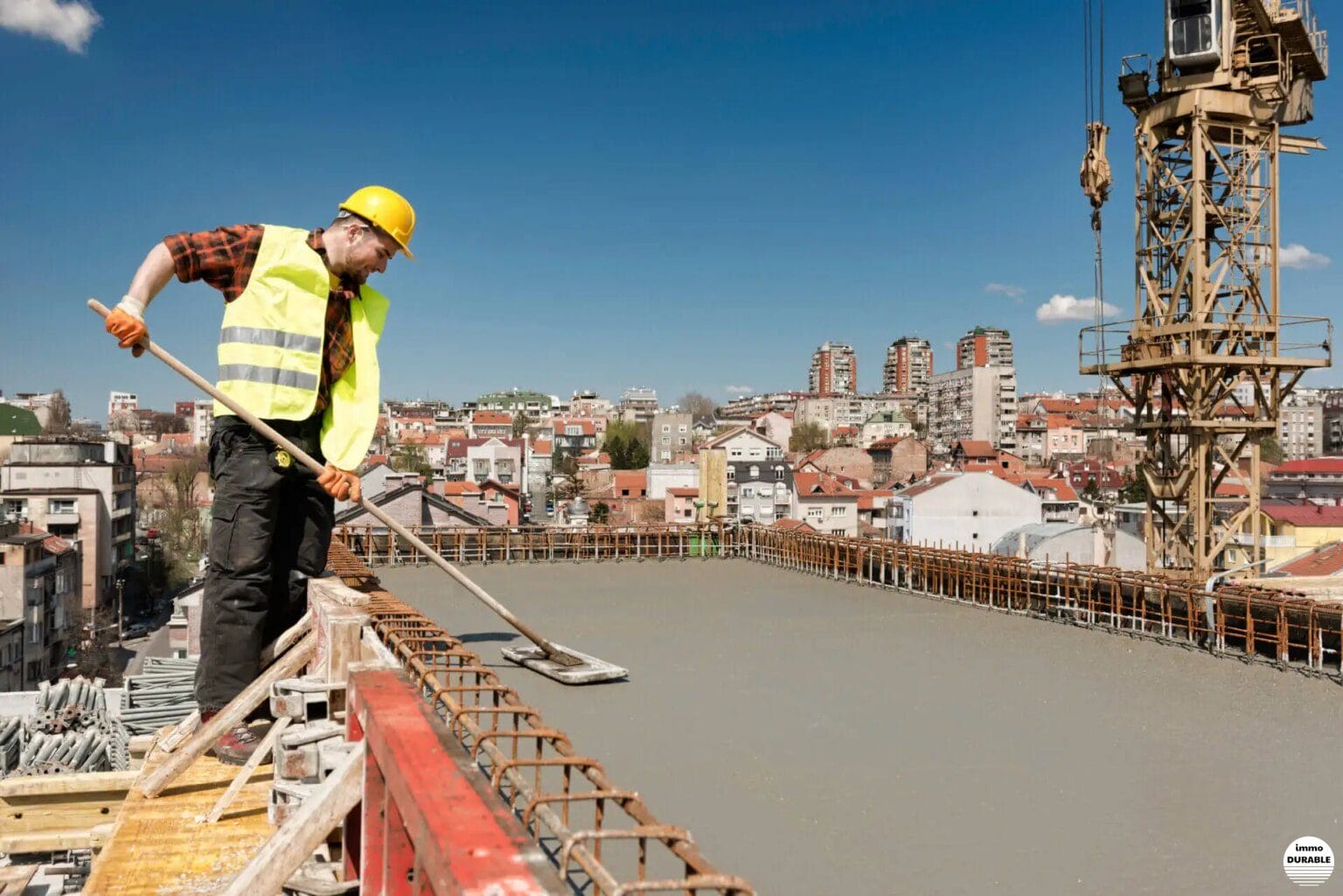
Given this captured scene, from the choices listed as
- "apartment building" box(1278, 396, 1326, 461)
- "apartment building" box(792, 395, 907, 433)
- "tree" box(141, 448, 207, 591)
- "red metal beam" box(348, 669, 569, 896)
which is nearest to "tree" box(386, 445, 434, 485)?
"tree" box(141, 448, 207, 591)

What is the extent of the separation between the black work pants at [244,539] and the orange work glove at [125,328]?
1.64 feet

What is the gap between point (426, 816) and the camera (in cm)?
200

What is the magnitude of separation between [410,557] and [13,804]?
7.66 m

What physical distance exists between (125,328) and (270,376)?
0.55 metres

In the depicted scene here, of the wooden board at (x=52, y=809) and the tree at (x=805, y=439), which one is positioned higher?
the tree at (x=805, y=439)

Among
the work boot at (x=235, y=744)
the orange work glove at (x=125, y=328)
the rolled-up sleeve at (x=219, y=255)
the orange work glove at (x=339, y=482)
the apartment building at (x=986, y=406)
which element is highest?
the apartment building at (x=986, y=406)

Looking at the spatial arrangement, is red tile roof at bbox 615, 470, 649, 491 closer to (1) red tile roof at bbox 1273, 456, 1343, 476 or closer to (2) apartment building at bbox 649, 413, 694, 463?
(2) apartment building at bbox 649, 413, 694, 463

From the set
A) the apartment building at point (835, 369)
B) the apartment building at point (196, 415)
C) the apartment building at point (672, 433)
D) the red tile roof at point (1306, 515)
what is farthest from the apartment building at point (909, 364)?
the red tile roof at point (1306, 515)

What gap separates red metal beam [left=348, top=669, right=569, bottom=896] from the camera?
172 cm

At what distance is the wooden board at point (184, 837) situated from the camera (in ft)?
11.3

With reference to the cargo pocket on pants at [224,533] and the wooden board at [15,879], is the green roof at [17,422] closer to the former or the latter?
the wooden board at [15,879]

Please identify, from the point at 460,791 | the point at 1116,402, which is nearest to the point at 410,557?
the point at 460,791

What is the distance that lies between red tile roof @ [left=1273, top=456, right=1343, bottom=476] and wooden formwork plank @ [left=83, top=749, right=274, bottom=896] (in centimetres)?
5907

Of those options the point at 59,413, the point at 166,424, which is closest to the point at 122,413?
the point at 166,424
